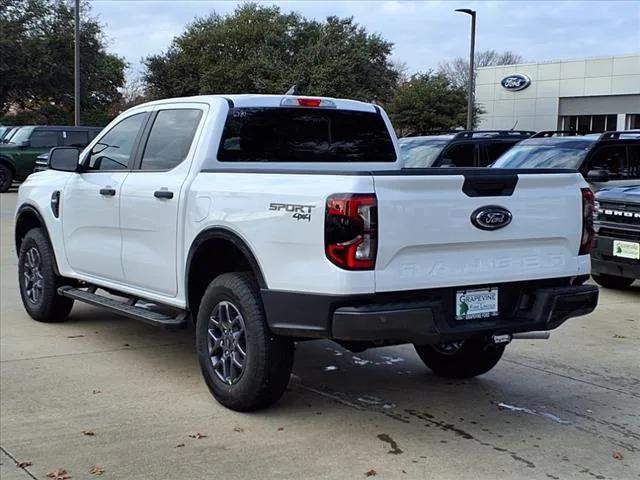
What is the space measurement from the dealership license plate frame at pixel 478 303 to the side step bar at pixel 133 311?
1959 millimetres

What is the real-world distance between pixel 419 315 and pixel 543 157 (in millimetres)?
7480

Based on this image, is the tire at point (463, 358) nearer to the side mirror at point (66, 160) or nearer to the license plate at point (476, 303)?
the license plate at point (476, 303)

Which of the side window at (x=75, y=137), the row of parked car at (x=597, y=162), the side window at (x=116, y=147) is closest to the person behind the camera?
the side window at (x=116, y=147)

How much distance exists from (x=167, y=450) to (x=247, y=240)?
1.24 metres

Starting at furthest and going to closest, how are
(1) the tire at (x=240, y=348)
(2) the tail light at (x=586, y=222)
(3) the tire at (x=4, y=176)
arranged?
(3) the tire at (x=4, y=176), (2) the tail light at (x=586, y=222), (1) the tire at (x=240, y=348)

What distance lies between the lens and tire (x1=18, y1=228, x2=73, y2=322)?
723 cm

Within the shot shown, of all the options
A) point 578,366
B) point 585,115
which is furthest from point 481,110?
point 578,366

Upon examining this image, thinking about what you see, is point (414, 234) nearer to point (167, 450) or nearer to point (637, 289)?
point (167, 450)

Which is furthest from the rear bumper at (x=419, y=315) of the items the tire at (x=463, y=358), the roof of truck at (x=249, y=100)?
the roof of truck at (x=249, y=100)

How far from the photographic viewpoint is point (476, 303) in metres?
4.59

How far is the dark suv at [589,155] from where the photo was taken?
35.9 ft

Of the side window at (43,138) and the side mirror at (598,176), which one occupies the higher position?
the side window at (43,138)

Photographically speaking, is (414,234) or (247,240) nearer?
(414,234)

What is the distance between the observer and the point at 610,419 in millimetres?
4996
